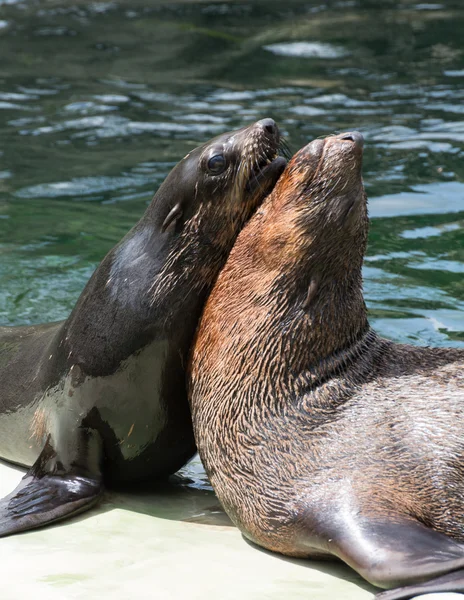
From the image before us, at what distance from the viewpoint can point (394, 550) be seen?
3.98 metres

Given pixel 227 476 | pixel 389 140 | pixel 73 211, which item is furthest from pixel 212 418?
pixel 389 140

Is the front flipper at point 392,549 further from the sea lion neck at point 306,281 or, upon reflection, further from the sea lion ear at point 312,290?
the sea lion ear at point 312,290

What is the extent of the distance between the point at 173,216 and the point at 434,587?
90.1 inches

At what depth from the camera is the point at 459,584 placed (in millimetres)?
3777

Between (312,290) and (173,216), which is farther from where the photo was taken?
(173,216)

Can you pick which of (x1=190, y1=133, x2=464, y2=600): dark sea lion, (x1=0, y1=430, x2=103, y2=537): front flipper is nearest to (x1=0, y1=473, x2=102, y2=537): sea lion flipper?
(x1=0, y1=430, x2=103, y2=537): front flipper

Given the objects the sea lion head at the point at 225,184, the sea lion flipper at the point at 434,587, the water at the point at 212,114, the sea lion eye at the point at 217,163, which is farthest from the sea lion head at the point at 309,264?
the water at the point at 212,114

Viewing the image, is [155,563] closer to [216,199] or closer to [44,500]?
[44,500]

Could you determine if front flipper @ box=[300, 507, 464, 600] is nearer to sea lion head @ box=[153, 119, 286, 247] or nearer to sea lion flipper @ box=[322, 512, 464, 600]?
sea lion flipper @ box=[322, 512, 464, 600]

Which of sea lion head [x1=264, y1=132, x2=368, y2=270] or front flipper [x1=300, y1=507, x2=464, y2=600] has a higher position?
sea lion head [x1=264, y1=132, x2=368, y2=270]

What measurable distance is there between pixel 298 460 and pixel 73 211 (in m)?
6.62

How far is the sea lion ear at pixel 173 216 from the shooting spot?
17.5ft

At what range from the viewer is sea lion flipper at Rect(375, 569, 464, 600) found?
3.78 metres

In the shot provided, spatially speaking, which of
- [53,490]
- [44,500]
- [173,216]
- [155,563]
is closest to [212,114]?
[173,216]
